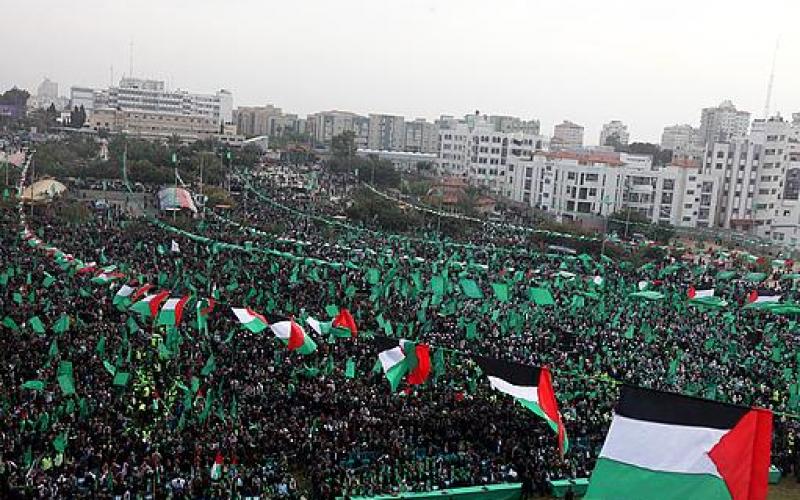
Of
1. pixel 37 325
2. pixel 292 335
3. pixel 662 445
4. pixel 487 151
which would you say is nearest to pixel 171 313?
pixel 37 325

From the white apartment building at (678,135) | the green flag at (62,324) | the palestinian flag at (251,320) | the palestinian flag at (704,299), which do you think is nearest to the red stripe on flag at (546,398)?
the palestinian flag at (251,320)

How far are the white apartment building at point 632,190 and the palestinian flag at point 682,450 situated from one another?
1792 inches

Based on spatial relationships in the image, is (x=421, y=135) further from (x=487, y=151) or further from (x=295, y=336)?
(x=295, y=336)

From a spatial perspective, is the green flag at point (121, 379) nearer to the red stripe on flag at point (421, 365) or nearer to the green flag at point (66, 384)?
the green flag at point (66, 384)

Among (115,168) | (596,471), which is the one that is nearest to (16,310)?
(596,471)

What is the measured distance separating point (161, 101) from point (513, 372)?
4363 inches

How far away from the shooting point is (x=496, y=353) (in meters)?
18.8

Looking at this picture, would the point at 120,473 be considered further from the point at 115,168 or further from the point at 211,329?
the point at 115,168

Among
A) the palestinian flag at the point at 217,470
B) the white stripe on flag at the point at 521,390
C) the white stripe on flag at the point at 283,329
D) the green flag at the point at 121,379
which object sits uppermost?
the white stripe on flag at the point at 521,390

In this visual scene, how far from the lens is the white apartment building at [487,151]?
6838 centimetres

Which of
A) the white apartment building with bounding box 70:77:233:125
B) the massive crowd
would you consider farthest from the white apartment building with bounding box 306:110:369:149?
the massive crowd

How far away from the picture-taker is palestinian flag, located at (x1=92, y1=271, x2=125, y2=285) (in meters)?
19.2

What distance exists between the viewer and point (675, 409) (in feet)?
21.4

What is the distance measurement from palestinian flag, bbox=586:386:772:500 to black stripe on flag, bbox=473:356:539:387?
12.2 feet
